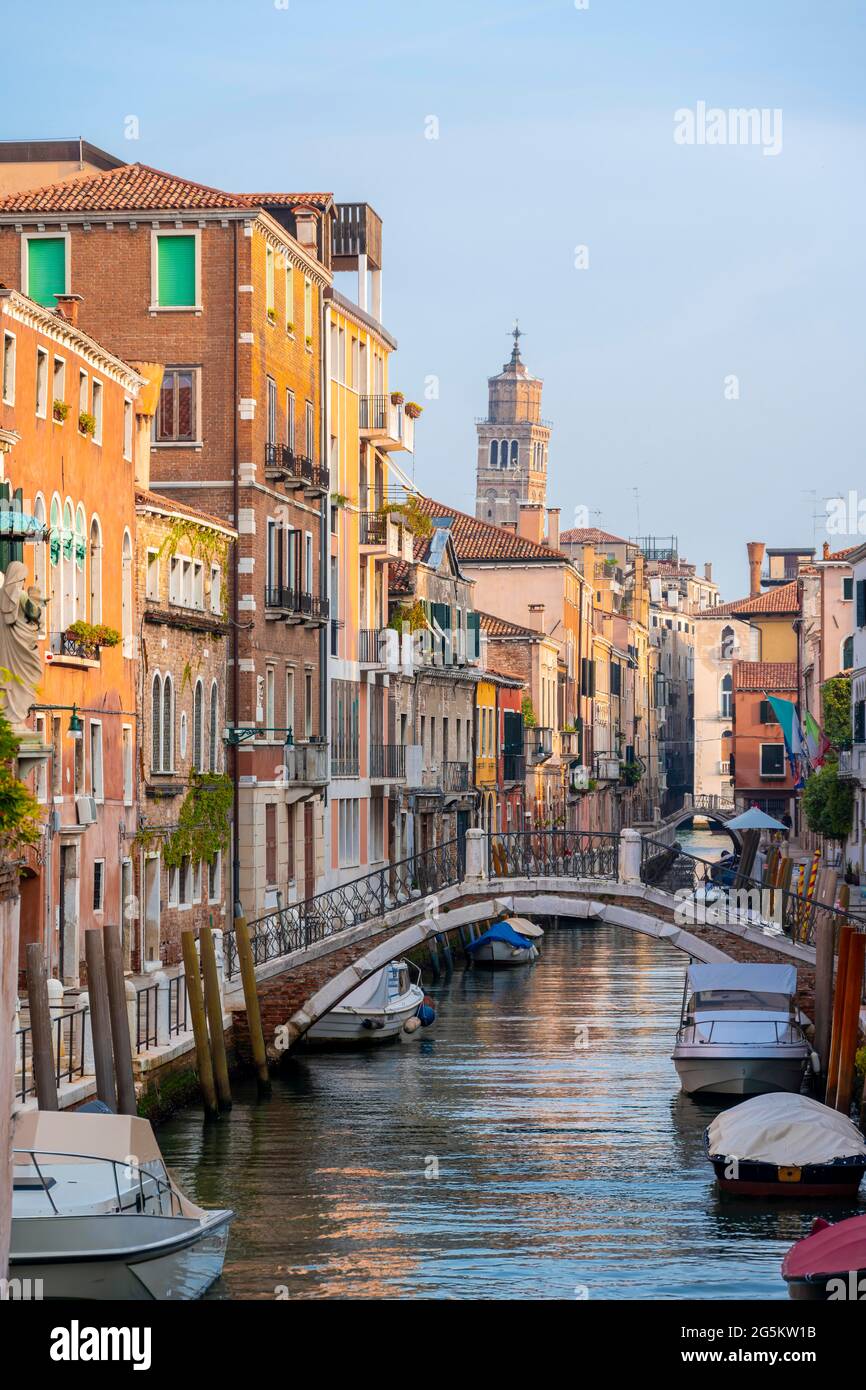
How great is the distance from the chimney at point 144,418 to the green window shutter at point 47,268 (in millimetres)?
2400

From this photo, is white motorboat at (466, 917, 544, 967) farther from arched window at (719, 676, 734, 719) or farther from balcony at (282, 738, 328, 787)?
arched window at (719, 676, 734, 719)

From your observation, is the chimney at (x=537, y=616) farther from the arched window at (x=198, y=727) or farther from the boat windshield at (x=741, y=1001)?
the boat windshield at (x=741, y=1001)

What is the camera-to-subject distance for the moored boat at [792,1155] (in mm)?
→ 19391

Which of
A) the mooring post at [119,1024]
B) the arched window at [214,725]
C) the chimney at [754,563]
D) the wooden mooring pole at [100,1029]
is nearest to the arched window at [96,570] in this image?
the arched window at [214,725]

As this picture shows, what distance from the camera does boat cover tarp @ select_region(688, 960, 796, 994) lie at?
1031 inches

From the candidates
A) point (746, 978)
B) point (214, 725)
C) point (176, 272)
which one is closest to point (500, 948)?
point (214, 725)

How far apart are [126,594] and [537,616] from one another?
35.3m

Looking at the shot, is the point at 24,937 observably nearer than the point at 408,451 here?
Yes

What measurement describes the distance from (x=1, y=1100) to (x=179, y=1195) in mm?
5250

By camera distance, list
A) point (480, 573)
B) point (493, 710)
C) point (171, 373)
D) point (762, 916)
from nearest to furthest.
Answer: point (762, 916)
point (171, 373)
point (493, 710)
point (480, 573)
